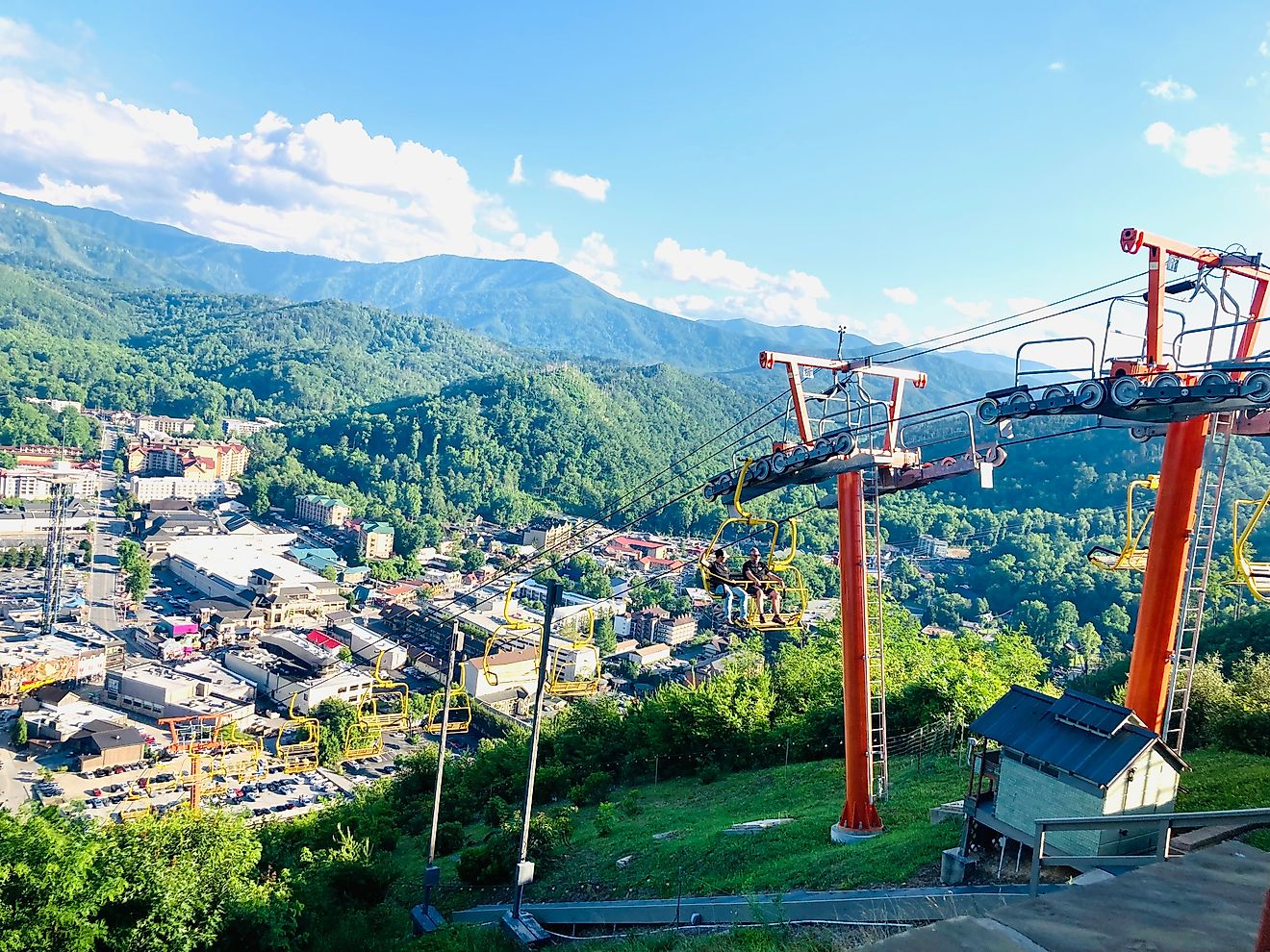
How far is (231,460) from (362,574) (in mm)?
41705

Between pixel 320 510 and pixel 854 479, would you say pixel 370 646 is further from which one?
pixel 320 510

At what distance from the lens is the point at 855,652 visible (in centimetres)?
1055

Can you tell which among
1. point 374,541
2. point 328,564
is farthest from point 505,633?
point 374,541

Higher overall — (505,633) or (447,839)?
(447,839)

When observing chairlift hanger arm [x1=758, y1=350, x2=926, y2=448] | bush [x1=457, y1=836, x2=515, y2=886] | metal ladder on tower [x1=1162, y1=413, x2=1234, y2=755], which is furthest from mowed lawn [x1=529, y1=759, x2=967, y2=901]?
chairlift hanger arm [x1=758, y1=350, x2=926, y2=448]

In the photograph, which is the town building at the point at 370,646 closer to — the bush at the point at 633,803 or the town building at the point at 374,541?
the town building at the point at 374,541

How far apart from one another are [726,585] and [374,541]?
69.7 metres

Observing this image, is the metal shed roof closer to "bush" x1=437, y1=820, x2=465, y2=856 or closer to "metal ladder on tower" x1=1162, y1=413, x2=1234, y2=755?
"metal ladder on tower" x1=1162, y1=413, x2=1234, y2=755

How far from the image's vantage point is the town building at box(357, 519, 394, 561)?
7494 centimetres

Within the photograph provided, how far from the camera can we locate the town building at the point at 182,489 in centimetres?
8450

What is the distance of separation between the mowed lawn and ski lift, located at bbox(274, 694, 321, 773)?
71.9 ft

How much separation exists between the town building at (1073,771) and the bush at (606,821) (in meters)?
7.75

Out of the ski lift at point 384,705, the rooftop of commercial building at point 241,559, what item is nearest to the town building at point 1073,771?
the ski lift at point 384,705

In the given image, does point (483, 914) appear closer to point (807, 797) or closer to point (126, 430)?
point (807, 797)
